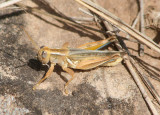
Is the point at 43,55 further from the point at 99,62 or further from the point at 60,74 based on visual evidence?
the point at 99,62

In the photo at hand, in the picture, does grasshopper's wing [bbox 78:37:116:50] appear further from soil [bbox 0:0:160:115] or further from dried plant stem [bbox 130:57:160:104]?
dried plant stem [bbox 130:57:160:104]

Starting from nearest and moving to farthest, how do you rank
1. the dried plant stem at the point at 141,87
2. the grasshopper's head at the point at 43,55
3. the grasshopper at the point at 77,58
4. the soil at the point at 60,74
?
the soil at the point at 60,74 < the dried plant stem at the point at 141,87 < the grasshopper's head at the point at 43,55 < the grasshopper at the point at 77,58

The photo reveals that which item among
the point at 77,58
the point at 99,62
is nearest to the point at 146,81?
the point at 99,62

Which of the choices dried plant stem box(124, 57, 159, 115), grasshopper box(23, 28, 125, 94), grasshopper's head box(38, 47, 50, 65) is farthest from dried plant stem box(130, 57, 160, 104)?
grasshopper's head box(38, 47, 50, 65)

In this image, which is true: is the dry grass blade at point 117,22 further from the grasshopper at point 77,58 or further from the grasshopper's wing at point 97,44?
the grasshopper's wing at point 97,44

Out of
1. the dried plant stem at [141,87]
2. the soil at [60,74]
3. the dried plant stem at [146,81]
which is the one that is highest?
the dried plant stem at [146,81]

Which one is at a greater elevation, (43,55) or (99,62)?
(99,62)

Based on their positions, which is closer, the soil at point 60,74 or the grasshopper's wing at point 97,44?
the soil at point 60,74

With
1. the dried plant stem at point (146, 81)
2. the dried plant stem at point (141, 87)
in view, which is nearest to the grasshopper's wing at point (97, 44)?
the dried plant stem at point (141, 87)
